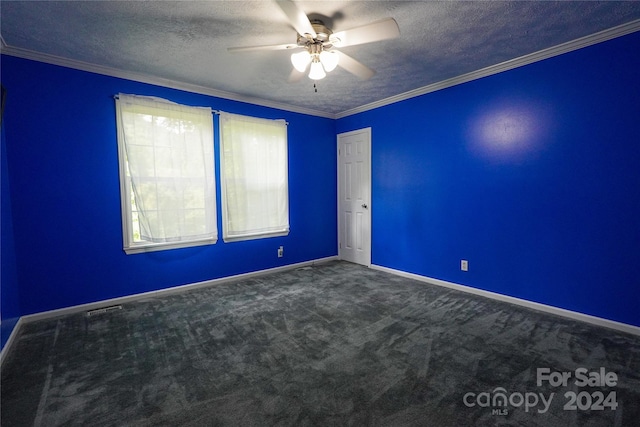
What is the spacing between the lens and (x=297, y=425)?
151 centimetres

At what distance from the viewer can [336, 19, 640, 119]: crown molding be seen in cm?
236

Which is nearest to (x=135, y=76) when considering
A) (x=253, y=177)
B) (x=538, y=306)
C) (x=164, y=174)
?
(x=164, y=174)

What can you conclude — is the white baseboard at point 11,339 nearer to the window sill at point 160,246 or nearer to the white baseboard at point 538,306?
the window sill at point 160,246

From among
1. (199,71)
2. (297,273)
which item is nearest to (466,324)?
(297,273)

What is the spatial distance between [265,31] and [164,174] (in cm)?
195

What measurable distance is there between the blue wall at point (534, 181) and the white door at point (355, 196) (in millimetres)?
575

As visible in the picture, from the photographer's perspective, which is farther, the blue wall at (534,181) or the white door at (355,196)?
the white door at (355,196)

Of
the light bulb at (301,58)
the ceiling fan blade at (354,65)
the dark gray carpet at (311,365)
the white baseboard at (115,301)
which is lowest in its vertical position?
the dark gray carpet at (311,365)

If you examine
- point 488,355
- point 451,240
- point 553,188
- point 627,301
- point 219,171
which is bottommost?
point 488,355

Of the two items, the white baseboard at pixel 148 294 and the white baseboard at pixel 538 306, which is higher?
the white baseboard at pixel 148 294

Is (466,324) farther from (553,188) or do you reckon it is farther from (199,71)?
(199,71)

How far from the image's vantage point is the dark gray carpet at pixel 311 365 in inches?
62.6

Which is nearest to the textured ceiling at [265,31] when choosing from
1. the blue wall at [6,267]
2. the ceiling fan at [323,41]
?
the ceiling fan at [323,41]

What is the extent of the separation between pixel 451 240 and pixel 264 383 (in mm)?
2755
